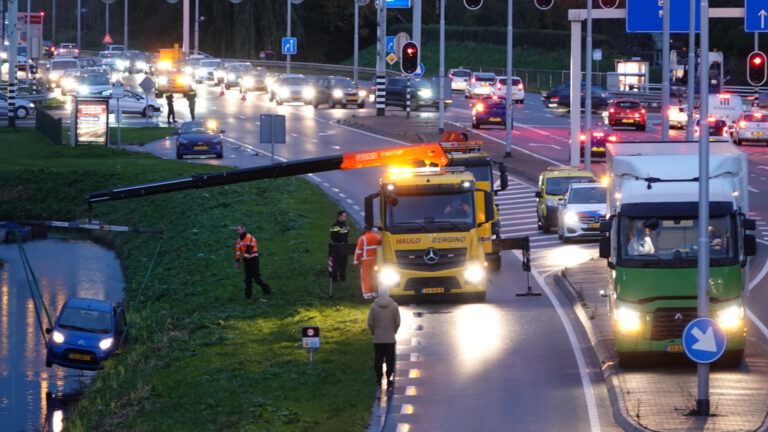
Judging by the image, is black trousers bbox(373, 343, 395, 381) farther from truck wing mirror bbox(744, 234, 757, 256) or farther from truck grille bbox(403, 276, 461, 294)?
truck grille bbox(403, 276, 461, 294)

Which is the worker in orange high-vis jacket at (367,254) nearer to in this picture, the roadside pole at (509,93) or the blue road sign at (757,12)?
the blue road sign at (757,12)

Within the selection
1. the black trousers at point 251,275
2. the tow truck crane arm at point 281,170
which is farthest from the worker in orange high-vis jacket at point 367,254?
the black trousers at point 251,275

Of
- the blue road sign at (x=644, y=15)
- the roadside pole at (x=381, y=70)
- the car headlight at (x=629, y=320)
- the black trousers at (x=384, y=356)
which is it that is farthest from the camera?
the roadside pole at (x=381, y=70)

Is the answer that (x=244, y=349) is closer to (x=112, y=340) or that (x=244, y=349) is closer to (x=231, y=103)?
(x=112, y=340)

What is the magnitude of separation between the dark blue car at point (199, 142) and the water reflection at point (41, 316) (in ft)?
29.2

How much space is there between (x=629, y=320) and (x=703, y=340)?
3257mm

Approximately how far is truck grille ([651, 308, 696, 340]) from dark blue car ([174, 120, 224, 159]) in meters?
38.5

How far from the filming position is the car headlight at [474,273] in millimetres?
28297

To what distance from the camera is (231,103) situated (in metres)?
83.9

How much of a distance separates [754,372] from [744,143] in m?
48.2

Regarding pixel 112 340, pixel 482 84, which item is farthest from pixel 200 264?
pixel 482 84

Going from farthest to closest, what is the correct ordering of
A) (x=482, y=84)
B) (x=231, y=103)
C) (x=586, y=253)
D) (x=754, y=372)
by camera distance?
(x=482, y=84), (x=231, y=103), (x=586, y=253), (x=754, y=372)

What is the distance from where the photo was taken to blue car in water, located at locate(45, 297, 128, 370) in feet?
93.0

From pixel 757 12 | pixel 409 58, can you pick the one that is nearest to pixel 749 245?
pixel 757 12
